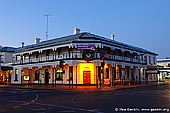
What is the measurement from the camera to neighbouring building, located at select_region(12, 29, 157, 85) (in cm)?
3775

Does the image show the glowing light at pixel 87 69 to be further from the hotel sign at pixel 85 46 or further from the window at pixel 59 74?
the window at pixel 59 74

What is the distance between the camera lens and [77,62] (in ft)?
124

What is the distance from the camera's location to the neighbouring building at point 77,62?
3775 cm

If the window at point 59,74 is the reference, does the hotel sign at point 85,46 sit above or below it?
above

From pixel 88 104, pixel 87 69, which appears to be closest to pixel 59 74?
pixel 87 69

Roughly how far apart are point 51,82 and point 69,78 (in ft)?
19.0

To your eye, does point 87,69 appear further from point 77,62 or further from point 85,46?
point 85,46

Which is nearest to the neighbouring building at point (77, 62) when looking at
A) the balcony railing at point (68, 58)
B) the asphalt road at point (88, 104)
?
the balcony railing at point (68, 58)

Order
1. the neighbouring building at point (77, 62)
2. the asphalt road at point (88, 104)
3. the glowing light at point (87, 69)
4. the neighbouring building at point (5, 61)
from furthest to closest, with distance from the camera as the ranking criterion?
the neighbouring building at point (5, 61)
the glowing light at point (87, 69)
the neighbouring building at point (77, 62)
the asphalt road at point (88, 104)

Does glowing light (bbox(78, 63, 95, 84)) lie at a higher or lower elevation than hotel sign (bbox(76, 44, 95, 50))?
lower

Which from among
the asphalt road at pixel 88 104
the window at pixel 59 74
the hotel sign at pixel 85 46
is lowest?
the asphalt road at pixel 88 104

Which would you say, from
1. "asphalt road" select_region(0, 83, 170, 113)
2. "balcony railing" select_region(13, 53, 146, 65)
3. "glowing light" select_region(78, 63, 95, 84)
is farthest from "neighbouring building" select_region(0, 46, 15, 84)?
"asphalt road" select_region(0, 83, 170, 113)

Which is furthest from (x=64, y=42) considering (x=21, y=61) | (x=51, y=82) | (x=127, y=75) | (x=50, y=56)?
(x=127, y=75)

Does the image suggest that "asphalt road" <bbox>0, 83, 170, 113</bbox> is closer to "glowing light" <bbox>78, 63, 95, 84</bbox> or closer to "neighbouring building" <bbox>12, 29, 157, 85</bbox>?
"neighbouring building" <bbox>12, 29, 157, 85</bbox>
